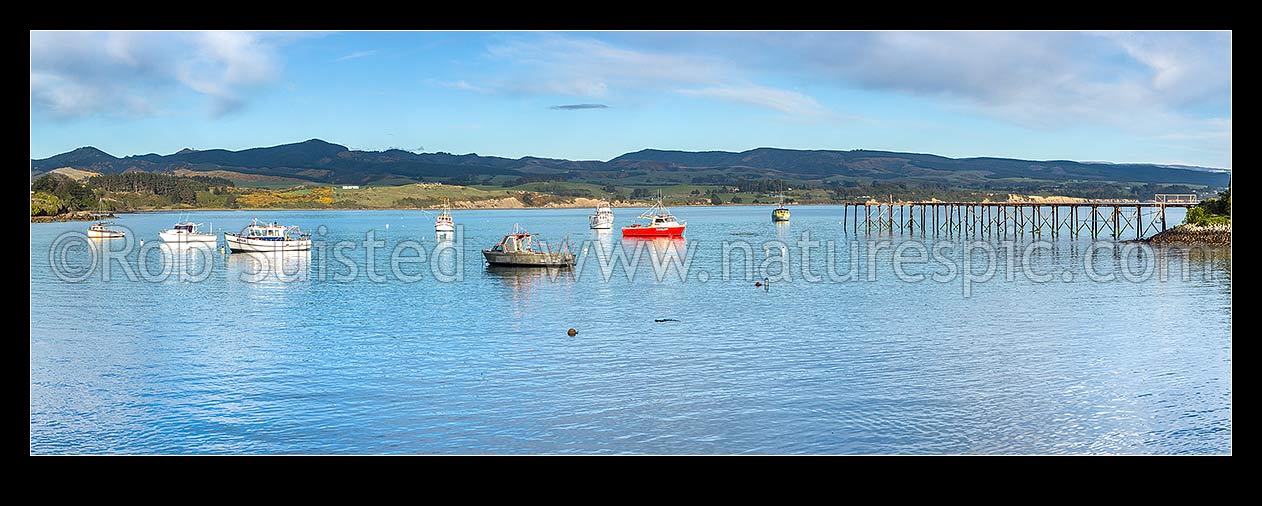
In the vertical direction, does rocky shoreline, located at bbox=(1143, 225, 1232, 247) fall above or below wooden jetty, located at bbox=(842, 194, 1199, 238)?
below

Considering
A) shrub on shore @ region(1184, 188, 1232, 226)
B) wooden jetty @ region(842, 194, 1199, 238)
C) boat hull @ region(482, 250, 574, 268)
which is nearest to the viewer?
boat hull @ region(482, 250, 574, 268)

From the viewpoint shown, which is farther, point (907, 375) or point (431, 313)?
point (431, 313)

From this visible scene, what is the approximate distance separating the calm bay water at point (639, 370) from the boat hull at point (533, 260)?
A: 9694 millimetres

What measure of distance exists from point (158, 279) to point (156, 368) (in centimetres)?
3328

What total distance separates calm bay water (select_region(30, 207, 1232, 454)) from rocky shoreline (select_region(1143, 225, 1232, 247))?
2894 cm

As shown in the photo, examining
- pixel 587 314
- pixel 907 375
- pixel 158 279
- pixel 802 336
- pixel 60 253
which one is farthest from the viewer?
pixel 60 253

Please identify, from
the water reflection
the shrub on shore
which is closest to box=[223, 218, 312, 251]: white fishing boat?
the water reflection

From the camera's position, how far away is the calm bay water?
2033 centimetres

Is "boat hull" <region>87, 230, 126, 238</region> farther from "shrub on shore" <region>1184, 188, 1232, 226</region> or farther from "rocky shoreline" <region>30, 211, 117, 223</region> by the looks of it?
"shrub on shore" <region>1184, 188, 1232, 226</region>

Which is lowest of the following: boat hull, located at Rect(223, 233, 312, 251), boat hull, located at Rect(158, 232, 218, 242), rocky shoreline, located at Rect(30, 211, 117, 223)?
boat hull, located at Rect(223, 233, 312, 251)

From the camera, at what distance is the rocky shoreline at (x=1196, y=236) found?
75.7m
